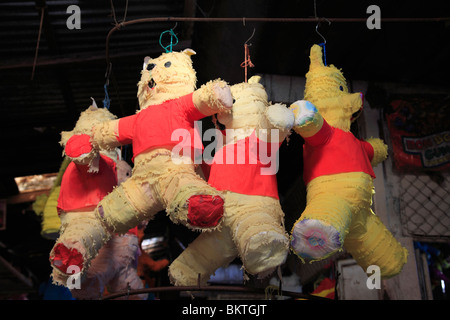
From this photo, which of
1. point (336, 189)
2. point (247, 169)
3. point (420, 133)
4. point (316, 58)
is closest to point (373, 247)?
point (336, 189)

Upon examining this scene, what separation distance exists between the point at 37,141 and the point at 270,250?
333cm

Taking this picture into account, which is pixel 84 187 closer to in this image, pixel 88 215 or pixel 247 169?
pixel 88 215

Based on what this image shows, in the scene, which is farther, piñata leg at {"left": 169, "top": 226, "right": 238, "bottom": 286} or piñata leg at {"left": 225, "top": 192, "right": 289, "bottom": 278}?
piñata leg at {"left": 169, "top": 226, "right": 238, "bottom": 286}

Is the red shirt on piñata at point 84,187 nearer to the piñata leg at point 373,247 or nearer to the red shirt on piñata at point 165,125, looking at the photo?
the red shirt on piñata at point 165,125

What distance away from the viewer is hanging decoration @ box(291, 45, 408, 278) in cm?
132

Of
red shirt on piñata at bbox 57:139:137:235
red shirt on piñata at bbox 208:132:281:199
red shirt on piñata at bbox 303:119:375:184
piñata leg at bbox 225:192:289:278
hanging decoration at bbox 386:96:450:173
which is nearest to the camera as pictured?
piñata leg at bbox 225:192:289:278

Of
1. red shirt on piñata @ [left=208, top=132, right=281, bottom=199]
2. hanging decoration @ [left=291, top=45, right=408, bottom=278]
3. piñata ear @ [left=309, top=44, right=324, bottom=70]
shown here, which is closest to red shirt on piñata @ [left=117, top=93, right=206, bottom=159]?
red shirt on piñata @ [left=208, top=132, right=281, bottom=199]

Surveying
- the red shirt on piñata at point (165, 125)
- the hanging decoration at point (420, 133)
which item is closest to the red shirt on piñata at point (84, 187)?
the red shirt on piñata at point (165, 125)

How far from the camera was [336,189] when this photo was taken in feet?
4.99

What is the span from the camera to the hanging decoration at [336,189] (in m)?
1.32

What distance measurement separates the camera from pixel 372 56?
106 inches

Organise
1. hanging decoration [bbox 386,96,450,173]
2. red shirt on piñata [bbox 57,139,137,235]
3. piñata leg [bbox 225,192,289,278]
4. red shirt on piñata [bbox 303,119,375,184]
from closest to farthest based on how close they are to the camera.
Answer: piñata leg [bbox 225,192,289,278]
red shirt on piñata [bbox 303,119,375,184]
red shirt on piñata [bbox 57,139,137,235]
hanging decoration [bbox 386,96,450,173]

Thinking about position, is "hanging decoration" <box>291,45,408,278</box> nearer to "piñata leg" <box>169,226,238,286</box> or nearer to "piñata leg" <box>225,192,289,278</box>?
"piñata leg" <box>225,192,289,278</box>

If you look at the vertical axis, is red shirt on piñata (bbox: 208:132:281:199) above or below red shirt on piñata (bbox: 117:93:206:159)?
below
